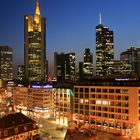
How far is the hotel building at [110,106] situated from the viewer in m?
94.5

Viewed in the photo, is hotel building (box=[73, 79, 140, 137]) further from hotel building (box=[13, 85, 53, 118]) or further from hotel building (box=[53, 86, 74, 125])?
hotel building (box=[13, 85, 53, 118])

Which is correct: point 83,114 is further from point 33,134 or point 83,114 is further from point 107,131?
point 33,134

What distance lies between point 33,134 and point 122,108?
3249 cm

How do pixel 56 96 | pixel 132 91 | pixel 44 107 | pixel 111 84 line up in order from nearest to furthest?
pixel 132 91, pixel 111 84, pixel 56 96, pixel 44 107

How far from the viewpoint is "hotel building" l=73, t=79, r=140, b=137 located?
94.5 meters

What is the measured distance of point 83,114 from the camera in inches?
4286

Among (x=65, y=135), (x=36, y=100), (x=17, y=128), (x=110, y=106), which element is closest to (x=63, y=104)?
(x=110, y=106)

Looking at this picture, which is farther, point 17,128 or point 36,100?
point 36,100

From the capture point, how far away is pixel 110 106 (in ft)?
330

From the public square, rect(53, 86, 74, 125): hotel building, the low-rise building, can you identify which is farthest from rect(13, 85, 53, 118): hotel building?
the low-rise building

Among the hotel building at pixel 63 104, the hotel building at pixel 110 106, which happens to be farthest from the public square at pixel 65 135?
the hotel building at pixel 63 104

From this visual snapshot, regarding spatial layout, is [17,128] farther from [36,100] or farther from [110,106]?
[36,100]

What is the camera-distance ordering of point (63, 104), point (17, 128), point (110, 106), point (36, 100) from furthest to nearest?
point (36, 100) → point (63, 104) → point (110, 106) → point (17, 128)

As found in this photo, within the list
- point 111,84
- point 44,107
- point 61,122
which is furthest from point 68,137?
point 44,107
